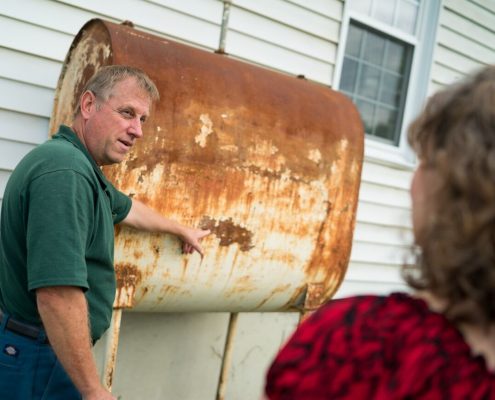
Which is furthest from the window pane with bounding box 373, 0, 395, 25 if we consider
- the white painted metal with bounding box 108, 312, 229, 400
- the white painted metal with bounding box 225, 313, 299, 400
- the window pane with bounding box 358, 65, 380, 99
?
the white painted metal with bounding box 108, 312, 229, 400

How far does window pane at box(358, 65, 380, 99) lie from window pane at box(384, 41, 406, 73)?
0.16 metres

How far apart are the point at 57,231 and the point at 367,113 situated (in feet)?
11.9

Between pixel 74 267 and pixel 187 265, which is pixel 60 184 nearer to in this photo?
pixel 74 267

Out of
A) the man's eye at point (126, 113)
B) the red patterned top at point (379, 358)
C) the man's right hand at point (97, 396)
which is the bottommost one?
the man's right hand at point (97, 396)

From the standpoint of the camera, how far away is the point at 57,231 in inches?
70.1

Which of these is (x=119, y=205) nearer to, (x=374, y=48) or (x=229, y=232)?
(x=229, y=232)

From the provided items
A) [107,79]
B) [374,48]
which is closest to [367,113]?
[374,48]

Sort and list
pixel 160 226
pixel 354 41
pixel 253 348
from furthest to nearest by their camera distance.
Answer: pixel 354 41 < pixel 253 348 < pixel 160 226

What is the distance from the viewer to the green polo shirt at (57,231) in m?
1.78

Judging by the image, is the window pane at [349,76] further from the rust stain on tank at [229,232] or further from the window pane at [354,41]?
the rust stain on tank at [229,232]

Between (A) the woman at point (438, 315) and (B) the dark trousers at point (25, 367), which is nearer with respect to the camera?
(A) the woman at point (438, 315)

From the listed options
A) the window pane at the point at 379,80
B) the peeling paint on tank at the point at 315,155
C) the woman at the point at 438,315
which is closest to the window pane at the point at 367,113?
the window pane at the point at 379,80

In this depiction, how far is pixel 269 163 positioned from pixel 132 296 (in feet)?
2.92

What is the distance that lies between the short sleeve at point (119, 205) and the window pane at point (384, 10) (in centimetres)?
325
